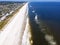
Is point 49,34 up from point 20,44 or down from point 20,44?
down

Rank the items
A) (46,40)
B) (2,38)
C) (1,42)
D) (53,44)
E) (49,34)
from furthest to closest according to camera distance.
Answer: (49,34) → (46,40) → (53,44) → (2,38) → (1,42)

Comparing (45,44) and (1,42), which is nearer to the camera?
(1,42)

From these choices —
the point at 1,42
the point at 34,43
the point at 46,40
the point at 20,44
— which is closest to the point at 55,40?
the point at 46,40

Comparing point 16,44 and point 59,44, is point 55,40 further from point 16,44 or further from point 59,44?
point 16,44

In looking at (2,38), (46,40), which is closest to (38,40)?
(46,40)

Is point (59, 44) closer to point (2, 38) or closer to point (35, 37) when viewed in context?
point (35, 37)

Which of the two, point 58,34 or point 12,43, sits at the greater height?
point 12,43

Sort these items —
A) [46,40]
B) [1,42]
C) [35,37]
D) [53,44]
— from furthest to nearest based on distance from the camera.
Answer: [35,37]
[46,40]
[53,44]
[1,42]

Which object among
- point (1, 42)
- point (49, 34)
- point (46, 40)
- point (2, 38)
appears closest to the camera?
point (1, 42)

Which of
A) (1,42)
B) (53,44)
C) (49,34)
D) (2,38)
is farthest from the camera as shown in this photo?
(49,34)
